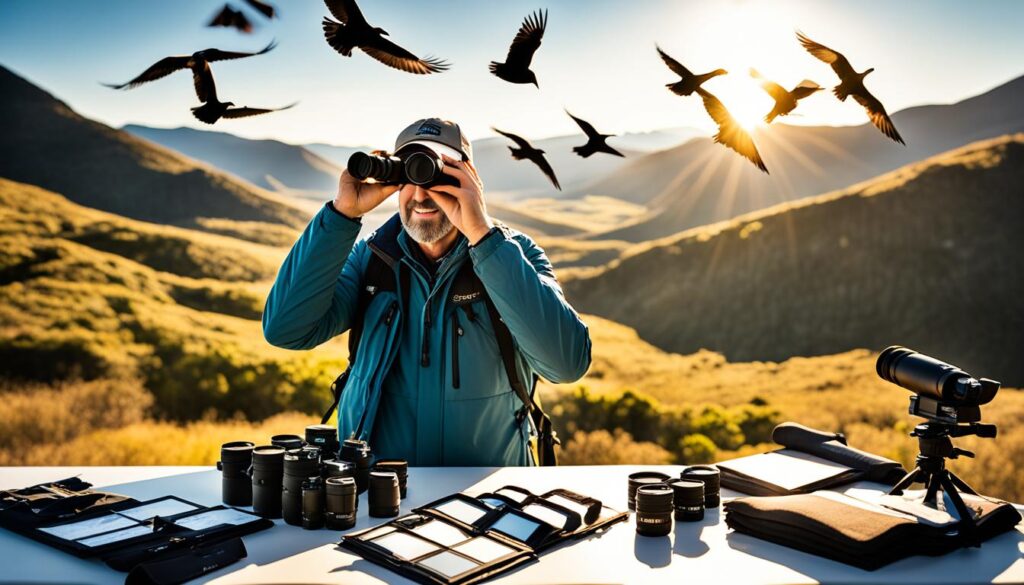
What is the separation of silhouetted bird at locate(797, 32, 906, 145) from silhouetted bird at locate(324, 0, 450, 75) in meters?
1.11

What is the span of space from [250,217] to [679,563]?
77.3 ft

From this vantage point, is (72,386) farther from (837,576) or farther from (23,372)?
(837,576)

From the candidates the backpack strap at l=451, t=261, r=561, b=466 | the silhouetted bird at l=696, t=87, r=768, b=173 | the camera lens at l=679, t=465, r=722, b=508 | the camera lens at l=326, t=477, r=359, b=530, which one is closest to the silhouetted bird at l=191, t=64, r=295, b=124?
the backpack strap at l=451, t=261, r=561, b=466

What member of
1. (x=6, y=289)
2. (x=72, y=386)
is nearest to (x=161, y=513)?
(x=72, y=386)

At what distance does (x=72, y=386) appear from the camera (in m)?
11.0

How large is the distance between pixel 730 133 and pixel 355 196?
109 cm

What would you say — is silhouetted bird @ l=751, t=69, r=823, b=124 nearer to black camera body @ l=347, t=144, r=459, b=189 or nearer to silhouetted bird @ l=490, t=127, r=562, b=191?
silhouetted bird @ l=490, t=127, r=562, b=191

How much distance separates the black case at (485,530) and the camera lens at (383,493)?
4 centimetres

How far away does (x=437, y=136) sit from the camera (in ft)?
8.54

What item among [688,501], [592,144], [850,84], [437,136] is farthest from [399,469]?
[850,84]

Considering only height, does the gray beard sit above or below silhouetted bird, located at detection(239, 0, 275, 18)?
below

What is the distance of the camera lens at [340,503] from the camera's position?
1867 mm

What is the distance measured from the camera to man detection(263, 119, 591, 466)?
2.40 meters

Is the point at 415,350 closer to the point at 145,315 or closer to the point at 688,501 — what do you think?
the point at 688,501
